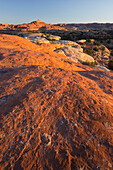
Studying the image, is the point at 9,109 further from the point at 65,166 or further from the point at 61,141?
the point at 65,166

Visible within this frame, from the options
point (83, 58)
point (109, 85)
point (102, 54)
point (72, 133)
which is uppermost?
point (72, 133)

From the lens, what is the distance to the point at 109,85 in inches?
130

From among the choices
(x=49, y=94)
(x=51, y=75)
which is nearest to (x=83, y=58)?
(x=51, y=75)

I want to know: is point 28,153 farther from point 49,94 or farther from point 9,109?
point 49,94

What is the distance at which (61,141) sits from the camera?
153 centimetres

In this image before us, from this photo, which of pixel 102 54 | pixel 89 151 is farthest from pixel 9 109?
pixel 102 54

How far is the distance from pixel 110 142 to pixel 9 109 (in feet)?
5.66

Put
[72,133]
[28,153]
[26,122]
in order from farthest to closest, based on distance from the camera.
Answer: [26,122]
[72,133]
[28,153]

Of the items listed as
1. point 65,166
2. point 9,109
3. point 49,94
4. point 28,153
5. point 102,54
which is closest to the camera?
point 65,166

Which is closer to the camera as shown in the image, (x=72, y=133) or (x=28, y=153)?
(x=28, y=153)

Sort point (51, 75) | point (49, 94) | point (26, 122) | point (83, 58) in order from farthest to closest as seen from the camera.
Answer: point (83, 58)
point (51, 75)
point (49, 94)
point (26, 122)

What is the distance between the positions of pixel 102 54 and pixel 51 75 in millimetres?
15574

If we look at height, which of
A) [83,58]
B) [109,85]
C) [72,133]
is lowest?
[83,58]

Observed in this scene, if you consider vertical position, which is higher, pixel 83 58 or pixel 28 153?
pixel 28 153
